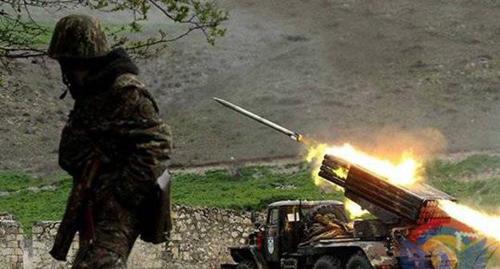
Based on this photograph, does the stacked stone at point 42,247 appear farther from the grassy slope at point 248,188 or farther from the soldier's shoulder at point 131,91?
the soldier's shoulder at point 131,91

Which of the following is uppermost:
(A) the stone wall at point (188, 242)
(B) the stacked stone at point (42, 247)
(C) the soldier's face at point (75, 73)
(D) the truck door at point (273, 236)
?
(C) the soldier's face at point (75, 73)

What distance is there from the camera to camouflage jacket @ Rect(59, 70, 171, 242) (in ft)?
22.2

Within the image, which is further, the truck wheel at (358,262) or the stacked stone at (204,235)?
the stacked stone at (204,235)

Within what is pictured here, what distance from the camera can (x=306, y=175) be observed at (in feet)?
149

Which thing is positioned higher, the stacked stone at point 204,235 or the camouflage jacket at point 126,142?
the camouflage jacket at point 126,142

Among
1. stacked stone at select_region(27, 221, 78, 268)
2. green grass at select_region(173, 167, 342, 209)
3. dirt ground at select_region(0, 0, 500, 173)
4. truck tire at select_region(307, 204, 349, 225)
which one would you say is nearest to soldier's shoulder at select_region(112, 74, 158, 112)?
truck tire at select_region(307, 204, 349, 225)

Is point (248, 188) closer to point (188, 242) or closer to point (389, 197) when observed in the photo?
point (188, 242)

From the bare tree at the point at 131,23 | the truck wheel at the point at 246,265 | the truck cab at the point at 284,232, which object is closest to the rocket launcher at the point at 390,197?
the truck cab at the point at 284,232

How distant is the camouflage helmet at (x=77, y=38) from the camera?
22.3 feet

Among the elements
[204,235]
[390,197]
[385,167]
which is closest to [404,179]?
[385,167]

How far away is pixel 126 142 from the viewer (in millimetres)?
6816

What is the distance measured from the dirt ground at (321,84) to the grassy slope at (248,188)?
4.03 metres

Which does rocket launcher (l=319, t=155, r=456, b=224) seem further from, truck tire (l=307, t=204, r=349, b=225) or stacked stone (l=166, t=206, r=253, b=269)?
stacked stone (l=166, t=206, r=253, b=269)

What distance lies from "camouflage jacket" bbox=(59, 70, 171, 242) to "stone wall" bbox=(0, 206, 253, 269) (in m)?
20.4
